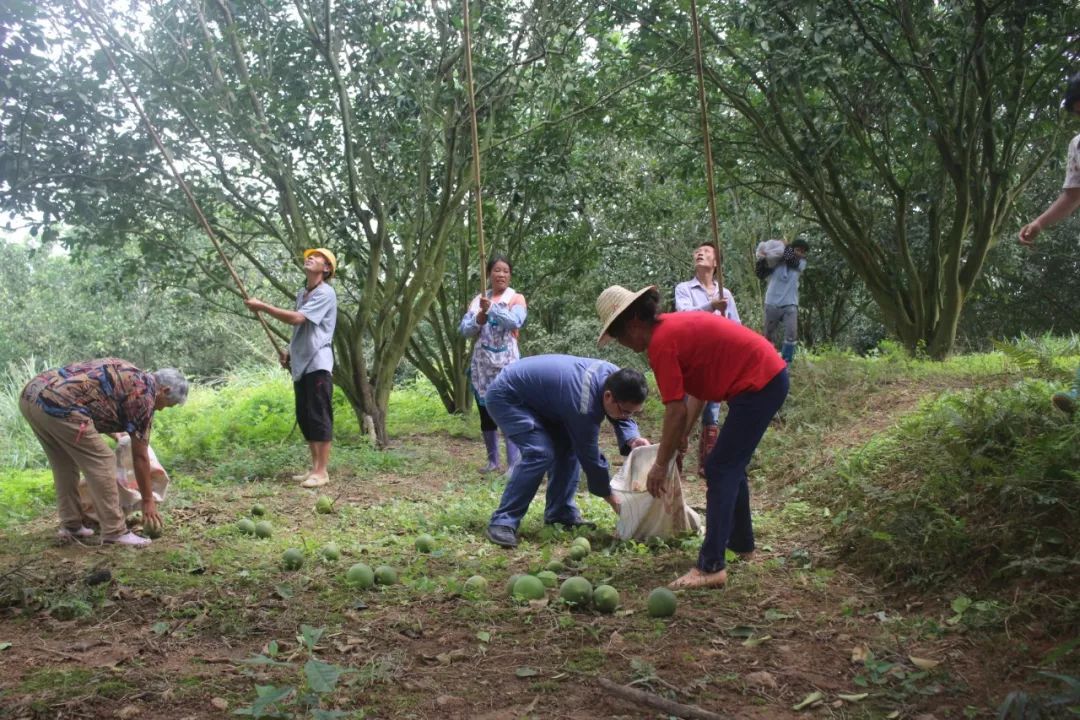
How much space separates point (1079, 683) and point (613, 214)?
12.5 meters

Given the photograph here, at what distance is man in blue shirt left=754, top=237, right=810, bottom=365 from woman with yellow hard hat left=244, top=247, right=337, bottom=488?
500 cm

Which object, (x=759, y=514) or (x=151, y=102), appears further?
(x=151, y=102)

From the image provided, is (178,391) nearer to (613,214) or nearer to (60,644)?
(60,644)

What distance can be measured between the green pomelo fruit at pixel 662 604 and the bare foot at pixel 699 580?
1.16ft

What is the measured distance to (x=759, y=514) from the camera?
601cm

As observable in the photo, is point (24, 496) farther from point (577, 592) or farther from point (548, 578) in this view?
point (577, 592)

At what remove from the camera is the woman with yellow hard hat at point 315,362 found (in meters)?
7.20

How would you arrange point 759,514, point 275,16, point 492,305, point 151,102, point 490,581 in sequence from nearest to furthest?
point 490,581
point 759,514
point 492,305
point 151,102
point 275,16

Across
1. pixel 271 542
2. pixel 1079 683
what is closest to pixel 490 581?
pixel 271 542

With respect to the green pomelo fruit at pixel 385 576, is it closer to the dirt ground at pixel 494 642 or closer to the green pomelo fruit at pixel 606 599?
the dirt ground at pixel 494 642

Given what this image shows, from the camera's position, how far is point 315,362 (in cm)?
720

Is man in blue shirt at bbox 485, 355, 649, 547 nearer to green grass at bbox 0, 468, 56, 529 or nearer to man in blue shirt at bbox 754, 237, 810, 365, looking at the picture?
green grass at bbox 0, 468, 56, 529

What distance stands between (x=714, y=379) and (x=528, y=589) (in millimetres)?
1335

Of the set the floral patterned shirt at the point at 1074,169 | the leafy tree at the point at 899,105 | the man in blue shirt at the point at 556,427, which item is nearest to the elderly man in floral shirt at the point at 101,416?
the man in blue shirt at the point at 556,427
